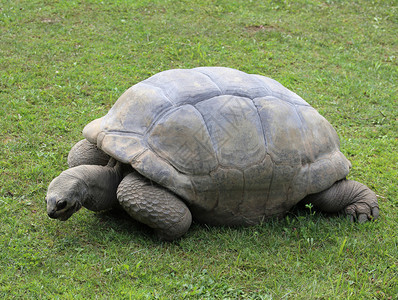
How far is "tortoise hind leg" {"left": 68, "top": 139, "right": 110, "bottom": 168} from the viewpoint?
4.26 meters

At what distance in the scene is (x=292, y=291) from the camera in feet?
10.6

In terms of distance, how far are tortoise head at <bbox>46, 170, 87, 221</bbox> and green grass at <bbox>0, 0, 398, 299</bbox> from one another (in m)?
0.24

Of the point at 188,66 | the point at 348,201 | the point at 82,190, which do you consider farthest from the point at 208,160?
the point at 188,66


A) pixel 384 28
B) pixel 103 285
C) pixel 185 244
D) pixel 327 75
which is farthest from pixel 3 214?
pixel 384 28

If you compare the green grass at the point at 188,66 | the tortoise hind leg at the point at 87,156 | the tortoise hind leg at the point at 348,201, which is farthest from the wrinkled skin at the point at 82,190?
the tortoise hind leg at the point at 348,201

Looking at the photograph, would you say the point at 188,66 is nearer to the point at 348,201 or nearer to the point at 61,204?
the point at 348,201

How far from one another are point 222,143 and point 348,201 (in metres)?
1.33

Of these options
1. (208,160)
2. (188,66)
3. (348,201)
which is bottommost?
(348,201)

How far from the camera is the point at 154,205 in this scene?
3.58 m

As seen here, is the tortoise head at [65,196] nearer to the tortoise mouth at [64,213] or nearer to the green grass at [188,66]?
the tortoise mouth at [64,213]

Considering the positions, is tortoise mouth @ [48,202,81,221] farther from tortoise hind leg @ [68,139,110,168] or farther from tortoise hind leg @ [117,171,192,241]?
tortoise hind leg @ [68,139,110,168]

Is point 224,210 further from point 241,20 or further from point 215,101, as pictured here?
point 241,20

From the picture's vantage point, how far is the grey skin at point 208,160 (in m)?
3.62

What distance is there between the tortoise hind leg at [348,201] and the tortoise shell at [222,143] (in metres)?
0.11
